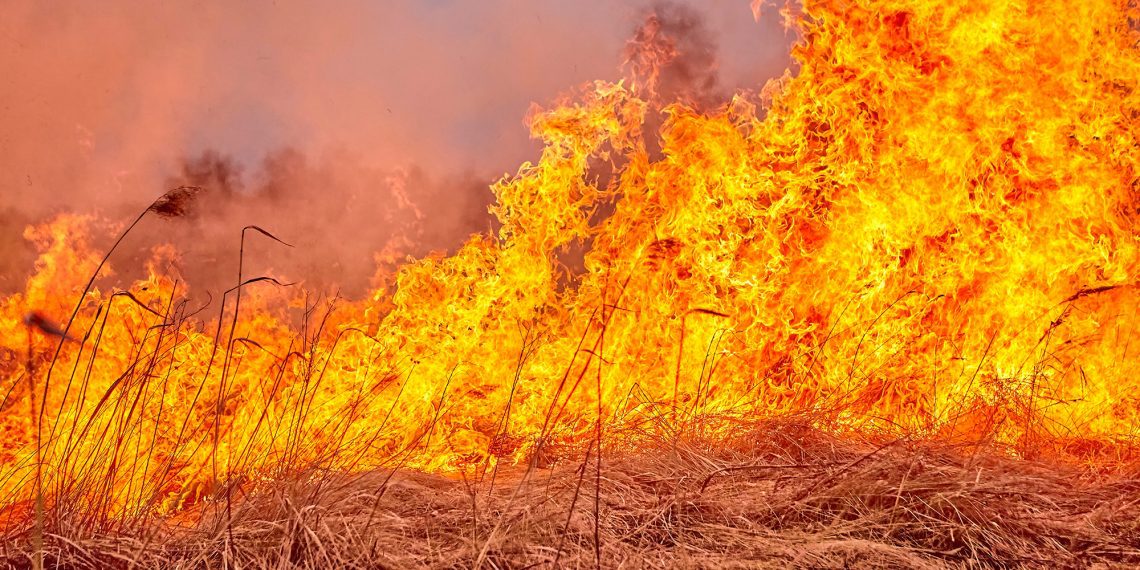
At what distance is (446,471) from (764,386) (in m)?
2.95

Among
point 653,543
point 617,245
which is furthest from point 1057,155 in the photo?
point 653,543

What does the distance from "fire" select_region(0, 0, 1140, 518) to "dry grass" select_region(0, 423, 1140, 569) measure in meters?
2.51

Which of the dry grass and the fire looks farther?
the fire

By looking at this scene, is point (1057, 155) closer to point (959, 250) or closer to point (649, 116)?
point (959, 250)

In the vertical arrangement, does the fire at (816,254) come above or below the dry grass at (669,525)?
above

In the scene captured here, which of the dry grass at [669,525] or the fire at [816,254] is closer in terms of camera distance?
the dry grass at [669,525]

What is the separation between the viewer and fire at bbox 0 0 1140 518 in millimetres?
6422

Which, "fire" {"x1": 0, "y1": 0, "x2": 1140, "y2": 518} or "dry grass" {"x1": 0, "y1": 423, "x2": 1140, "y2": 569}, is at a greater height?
"fire" {"x1": 0, "y1": 0, "x2": 1140, "y2": 518}

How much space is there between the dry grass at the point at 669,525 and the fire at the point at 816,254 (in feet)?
8.25

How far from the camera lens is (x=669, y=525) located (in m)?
3.04

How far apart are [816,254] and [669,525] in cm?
443

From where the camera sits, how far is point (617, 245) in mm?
7273

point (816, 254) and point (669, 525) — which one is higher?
point (816, 254)

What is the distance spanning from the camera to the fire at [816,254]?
6422 mm
